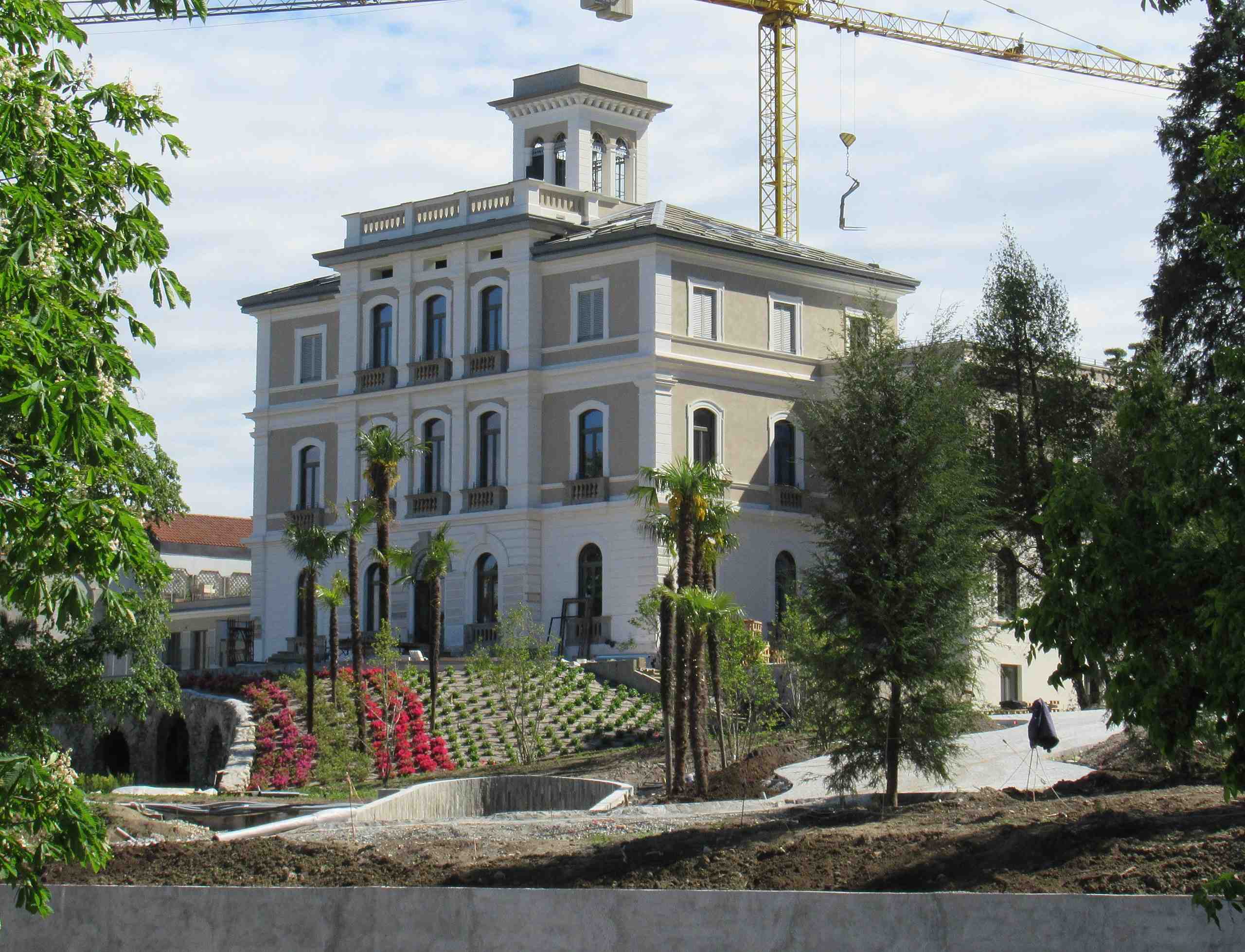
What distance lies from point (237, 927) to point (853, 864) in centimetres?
549

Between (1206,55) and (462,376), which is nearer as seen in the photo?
(1206,55)

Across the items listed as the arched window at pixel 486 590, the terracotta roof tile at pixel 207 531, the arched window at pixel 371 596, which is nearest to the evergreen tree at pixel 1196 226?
the arched window at pixel 486 590

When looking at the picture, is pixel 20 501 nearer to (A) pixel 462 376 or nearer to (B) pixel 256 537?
(A) pixel 462 376

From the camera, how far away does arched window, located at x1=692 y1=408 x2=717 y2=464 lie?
5000 cm

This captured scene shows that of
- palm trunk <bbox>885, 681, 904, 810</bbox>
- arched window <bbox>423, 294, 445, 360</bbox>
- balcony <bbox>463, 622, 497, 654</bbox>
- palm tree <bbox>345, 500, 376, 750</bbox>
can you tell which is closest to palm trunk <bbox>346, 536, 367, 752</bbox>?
palm tree <bbox>345, 500, 376, 750</bbox>

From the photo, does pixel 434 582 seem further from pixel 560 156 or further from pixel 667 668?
pixel 560 156

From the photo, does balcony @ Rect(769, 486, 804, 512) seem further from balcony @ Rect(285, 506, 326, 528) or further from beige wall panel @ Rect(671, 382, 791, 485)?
balcony @ Rect(285, 506, 326, 528)

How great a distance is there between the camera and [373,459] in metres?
43.9

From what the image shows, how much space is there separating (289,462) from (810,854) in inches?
1653

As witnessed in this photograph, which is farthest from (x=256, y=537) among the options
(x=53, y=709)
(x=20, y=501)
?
(x=20, y=501)

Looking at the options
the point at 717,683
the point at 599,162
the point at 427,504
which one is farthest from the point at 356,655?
the point at 599,162

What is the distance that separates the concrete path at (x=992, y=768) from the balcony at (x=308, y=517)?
28.9 m

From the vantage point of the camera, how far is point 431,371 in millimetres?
53719

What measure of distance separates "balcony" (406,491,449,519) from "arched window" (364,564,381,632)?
2051mm
